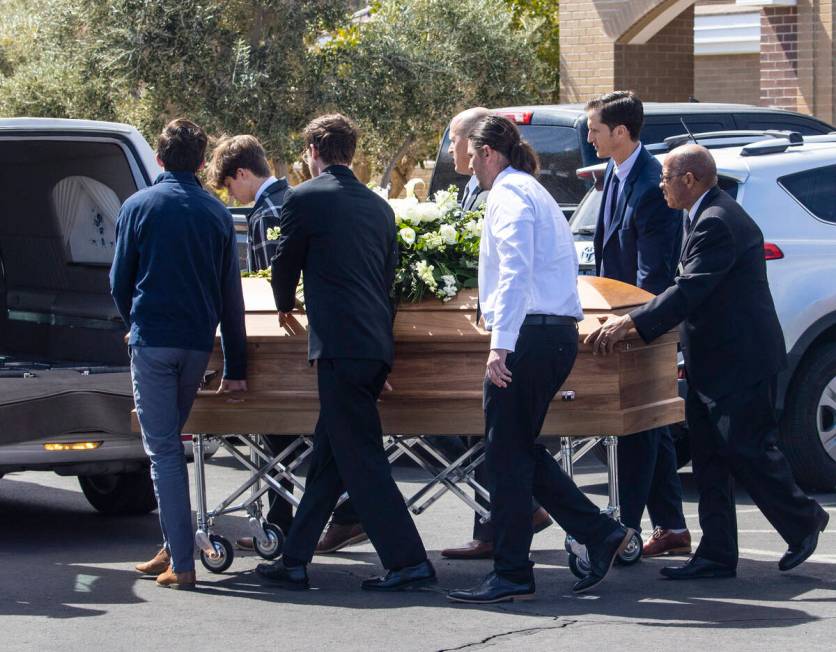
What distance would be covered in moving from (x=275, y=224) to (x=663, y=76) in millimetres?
13551

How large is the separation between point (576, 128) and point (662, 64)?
8991mm

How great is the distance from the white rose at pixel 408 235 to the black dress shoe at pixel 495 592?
4.62 feet

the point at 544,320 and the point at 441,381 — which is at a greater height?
the point at 544,320

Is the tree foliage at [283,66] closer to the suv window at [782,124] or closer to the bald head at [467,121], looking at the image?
the suv window at [782,124]

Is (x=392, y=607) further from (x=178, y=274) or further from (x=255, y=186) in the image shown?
(x=255, y=186)

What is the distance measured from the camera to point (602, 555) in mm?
6164

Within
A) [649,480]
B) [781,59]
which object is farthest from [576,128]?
[781,59]

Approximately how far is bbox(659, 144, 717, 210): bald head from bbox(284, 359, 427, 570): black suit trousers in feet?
4.68

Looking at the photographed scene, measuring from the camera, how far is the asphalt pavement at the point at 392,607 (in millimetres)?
5586

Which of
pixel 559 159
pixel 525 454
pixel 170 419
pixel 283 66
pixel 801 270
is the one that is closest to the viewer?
pixel 525 454

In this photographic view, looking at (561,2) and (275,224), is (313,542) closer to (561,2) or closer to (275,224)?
(275,224)

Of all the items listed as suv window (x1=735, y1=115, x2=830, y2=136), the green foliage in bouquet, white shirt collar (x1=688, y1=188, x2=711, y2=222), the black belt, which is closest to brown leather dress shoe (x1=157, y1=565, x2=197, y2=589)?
the green foliage in bouquet

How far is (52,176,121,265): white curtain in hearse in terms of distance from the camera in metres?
8.65

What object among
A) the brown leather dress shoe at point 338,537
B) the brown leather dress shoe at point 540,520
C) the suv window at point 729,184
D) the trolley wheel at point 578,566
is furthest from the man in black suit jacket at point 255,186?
the suv window at point 729,184
